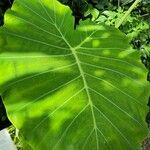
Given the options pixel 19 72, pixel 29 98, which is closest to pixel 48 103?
pixel 29 98

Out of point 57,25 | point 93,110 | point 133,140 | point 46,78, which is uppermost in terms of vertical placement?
point 57,25

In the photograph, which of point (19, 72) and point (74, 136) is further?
point (19, 72)

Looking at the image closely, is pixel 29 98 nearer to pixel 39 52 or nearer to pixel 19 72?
pixel 19 72

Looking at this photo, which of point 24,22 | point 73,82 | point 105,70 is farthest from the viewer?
point 24,22

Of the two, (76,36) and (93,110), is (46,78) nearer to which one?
(93,110)

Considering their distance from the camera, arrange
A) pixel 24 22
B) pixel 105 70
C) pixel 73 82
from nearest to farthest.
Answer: pixel 73 82 → pixel 105 70 → pixel 24 22

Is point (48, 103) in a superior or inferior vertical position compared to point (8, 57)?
inferior
